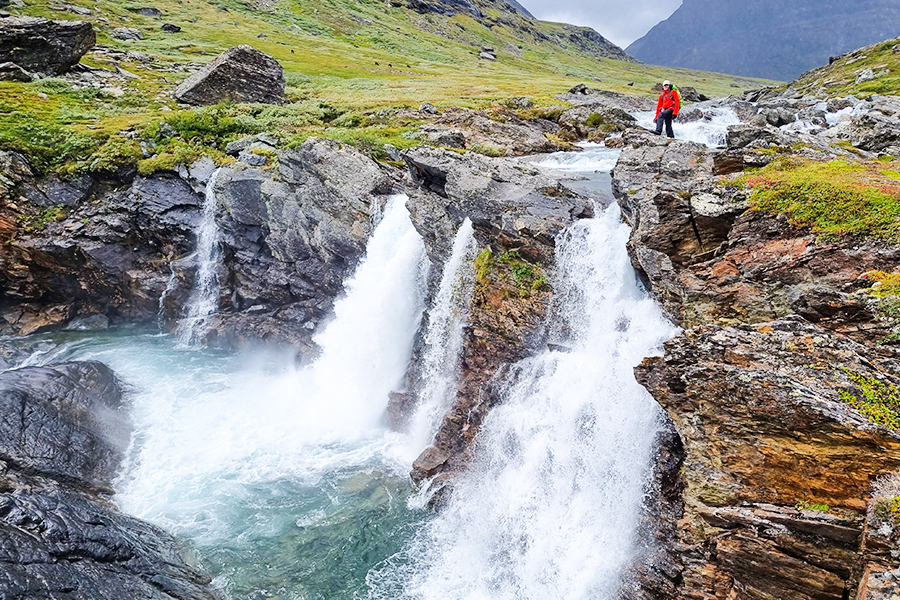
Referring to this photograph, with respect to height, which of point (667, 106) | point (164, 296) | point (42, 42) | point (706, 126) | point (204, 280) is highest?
point (706, 126)

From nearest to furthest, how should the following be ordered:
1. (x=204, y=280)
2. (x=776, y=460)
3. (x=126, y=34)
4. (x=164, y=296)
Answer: (x=776, y=460) → (x=204, y=280) → (x=164, y=296) → (x=126, y=34)

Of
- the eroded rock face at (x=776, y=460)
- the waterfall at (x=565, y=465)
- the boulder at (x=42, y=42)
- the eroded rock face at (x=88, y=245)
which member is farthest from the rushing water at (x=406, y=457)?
the boulder at (x=42, y=42)

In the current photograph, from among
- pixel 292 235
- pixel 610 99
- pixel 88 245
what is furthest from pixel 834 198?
pixel 610 99

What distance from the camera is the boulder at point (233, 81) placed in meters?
42.1

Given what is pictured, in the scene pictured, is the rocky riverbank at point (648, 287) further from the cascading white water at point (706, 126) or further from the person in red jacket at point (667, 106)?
the cascading white water at point (706, 126)

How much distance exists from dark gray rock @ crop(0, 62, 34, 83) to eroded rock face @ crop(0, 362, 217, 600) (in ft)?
114

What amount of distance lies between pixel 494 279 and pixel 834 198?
11.5 m

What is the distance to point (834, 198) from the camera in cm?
1220

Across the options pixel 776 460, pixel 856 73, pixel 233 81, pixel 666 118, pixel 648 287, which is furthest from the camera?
pixel 856 73

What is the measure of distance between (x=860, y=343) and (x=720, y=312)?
10.7 feet

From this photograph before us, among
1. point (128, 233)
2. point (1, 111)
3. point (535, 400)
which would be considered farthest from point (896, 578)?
point (1, 111)

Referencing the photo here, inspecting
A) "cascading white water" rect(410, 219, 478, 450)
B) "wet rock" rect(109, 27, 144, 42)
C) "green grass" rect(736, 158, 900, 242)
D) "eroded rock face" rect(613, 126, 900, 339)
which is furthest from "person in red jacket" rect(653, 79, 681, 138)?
"wet rock" rect(109, 27, 144, 42)

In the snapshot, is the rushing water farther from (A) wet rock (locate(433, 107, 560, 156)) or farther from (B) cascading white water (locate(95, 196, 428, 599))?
(A) wet rock (locate(433, 107, 560, 156))

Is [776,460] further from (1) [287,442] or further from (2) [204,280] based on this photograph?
(2) [204,280]
